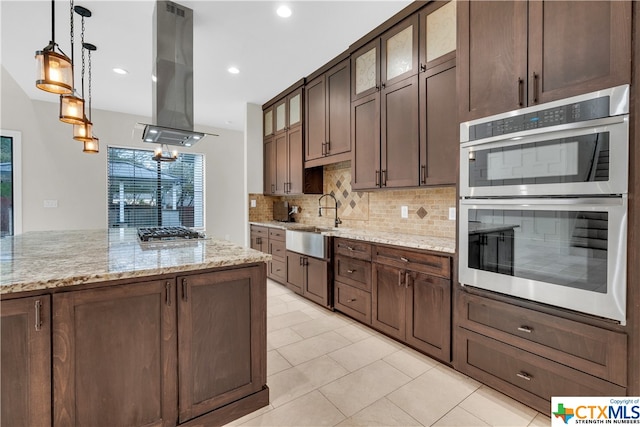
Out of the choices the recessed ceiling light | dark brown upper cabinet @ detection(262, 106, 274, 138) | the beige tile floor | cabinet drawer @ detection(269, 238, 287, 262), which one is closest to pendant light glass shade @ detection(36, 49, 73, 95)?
the recessed ceiling light

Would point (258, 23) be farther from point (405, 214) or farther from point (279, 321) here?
point (279, 321)

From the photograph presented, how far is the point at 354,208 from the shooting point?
3.73 m

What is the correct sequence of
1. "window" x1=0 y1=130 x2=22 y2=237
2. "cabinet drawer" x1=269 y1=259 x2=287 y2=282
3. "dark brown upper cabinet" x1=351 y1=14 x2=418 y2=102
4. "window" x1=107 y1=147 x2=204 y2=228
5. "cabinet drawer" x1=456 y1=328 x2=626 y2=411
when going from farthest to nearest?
"window" x1=107 y1=147 x2=204 y2=228
"window" x1=0 y1=130 x2=22 y2=237
"cabinet drawer" x1=269 y1=259 x2=287 y2=282
"dark brown upper cabinet" x1=351 y1=14 x2=418 y2=102
"cabinet drawer" x1=456 y1=328 x2=626 y2=411

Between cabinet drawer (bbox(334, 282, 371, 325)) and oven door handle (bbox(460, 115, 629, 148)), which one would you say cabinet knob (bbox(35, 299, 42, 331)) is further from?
oven door handle (bbox(460, 115, 629, 148))

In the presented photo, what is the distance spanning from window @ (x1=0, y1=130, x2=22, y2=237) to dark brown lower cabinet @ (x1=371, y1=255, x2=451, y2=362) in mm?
5530

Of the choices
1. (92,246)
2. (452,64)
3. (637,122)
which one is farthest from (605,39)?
(92,246)

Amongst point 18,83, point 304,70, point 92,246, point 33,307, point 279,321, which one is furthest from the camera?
point 18,83

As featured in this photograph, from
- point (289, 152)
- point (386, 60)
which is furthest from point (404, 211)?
point (289, 152)

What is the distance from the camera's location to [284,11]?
2508 millimetres

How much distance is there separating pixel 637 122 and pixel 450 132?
106cm

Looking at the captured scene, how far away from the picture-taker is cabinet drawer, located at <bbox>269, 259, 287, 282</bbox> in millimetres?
4043

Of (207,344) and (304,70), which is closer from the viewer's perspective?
(207,344)

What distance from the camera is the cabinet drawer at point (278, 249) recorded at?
13.3 ft

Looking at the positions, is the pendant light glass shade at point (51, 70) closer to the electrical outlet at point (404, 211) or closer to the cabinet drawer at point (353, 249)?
the cabinet drawer at point (353, 249)
